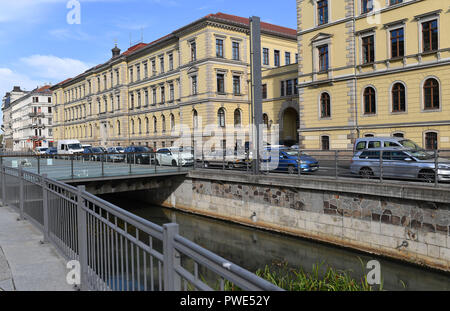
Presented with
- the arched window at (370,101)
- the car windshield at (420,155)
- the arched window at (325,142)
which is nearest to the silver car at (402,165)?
the car windshield at (420,155)

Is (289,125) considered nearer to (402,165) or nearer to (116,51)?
(402,165)

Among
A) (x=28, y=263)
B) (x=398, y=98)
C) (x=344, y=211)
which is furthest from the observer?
(x=398, y=98)

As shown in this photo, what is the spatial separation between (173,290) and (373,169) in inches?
520

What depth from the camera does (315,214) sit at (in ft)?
50.8

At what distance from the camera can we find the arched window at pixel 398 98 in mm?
27844

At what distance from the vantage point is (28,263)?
232 inches

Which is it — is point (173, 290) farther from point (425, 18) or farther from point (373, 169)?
point (425, 18)

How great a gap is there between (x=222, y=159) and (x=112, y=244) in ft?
59.6

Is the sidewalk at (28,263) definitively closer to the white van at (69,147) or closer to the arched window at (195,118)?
the arched window at (195,118)

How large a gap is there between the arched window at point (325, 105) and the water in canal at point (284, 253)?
641 inches

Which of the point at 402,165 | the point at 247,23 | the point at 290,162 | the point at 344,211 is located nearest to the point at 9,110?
the point at 247,23

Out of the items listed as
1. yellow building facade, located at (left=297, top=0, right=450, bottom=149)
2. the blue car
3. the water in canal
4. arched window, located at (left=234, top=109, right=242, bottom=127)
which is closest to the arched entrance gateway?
arched window, located at (left=234, top=109, right=242, bottom=127)

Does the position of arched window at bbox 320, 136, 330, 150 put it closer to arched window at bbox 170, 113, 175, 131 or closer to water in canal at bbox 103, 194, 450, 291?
water in canal at bbox 103, 194, 450, 291
